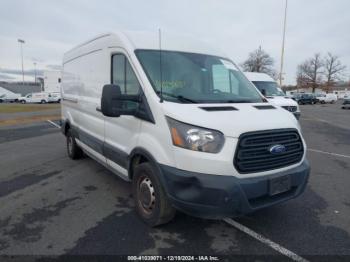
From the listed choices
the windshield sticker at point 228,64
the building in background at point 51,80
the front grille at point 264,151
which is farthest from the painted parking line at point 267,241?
the building in background at point 51,80

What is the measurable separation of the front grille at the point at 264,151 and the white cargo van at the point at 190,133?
0.01 metres

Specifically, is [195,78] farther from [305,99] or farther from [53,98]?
[305,99]

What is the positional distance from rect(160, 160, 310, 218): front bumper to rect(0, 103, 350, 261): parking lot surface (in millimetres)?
516

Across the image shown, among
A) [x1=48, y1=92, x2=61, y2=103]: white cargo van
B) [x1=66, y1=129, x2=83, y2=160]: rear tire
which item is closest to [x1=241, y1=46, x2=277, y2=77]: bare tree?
[x1=48, y1=92, x2=61, y2=103]: white cargo van

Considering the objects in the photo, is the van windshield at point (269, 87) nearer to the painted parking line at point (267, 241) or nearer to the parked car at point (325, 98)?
the painted parking line at point (267, 241)

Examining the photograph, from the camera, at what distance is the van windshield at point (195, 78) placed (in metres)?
3.61

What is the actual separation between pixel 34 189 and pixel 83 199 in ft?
3.54

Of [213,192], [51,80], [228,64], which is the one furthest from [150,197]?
[51,80]

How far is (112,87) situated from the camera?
3389 mm

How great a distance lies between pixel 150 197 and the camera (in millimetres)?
3611

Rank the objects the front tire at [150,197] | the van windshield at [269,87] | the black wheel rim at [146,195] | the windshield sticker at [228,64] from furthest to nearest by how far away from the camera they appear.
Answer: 1. the van windshield at [269,87]
2. the windshield sticker at [228,64]
3. the black wheel rim at [146,195]
4. the front tire at [150,197]

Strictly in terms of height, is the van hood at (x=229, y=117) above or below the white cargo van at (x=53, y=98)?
above

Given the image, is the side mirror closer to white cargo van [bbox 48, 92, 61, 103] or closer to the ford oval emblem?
the ford oval emblem

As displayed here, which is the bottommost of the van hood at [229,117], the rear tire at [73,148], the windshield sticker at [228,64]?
the rear tire at [73,148]
